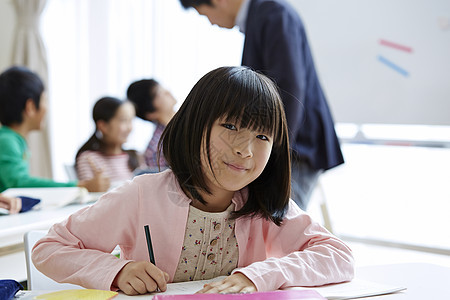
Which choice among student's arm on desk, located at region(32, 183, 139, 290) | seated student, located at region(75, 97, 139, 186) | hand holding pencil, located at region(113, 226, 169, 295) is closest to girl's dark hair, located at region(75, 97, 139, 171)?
seated student, located at region(75, 97, 139, 186)

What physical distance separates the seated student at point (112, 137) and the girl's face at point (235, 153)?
2138 millimetres

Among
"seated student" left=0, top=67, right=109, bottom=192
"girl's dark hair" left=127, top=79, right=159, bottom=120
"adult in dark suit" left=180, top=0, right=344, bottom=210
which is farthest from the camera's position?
"girl's dark hair" left=127, top=79, right=159, bottom=120

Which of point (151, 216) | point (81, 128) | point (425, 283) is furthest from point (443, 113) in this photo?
point (81, 128)

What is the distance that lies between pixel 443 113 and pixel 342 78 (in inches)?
22.5

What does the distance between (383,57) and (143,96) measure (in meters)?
1.36

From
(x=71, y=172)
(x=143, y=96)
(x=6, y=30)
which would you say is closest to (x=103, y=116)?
(x=143, y=96)

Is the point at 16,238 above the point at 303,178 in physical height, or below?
below

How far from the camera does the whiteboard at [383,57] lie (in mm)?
2668

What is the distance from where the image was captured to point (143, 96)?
3.06m

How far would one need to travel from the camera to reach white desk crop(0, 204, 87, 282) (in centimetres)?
143

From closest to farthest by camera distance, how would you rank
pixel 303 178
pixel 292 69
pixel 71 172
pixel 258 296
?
pixel 258 296, pixel 292 69, pixel 303 178, pixel 71 172

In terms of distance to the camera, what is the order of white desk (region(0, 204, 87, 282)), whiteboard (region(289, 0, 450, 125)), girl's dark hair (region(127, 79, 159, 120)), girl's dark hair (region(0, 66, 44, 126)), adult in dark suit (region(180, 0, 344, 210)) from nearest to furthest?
white desk (region(0, 204, 87, 282)) < adult in dark suit (region(180, 0, 344, 210)) < girl's dark hair (region(0, 66, 44, 126)) < whiteboard (region(289, 0, 450, 125)) < girl's dark hair (region(127, 79, 159, 120))

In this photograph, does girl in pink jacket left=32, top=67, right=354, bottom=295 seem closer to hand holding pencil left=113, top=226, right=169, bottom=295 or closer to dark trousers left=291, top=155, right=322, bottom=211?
hand holding pencil left=113, top=226, right=169, bottom=295

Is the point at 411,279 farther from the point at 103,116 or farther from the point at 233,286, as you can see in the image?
the point at 103,116
